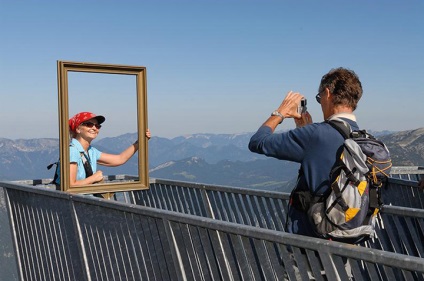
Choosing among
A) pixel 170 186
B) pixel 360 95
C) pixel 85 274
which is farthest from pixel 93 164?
pixel 360 95

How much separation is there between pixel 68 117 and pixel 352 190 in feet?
12.1

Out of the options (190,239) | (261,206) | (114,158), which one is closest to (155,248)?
(190,239)

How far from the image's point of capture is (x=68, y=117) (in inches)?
265

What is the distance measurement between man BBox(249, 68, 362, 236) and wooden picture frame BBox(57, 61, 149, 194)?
302 centimetres

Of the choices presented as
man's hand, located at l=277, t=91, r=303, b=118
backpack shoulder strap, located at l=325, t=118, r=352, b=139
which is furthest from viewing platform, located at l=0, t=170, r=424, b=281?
man's hand, located at l=277, t=91, r=303, b=118

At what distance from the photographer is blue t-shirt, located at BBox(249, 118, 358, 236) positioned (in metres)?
4.07

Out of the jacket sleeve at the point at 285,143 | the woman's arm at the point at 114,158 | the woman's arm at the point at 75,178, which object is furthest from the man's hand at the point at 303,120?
the woman's arm at the point at 114,158

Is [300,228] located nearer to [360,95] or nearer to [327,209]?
[327,209]

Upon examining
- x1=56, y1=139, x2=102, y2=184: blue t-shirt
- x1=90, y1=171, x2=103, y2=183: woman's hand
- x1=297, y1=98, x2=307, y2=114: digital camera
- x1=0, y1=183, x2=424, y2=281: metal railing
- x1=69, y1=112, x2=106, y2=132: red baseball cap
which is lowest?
x1=0, y1=183, x2=424, y2=281: metal railing

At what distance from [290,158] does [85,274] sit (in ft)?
9.03

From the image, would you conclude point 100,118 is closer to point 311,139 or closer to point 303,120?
point 303,120

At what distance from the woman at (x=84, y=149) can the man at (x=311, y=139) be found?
3.13 meters

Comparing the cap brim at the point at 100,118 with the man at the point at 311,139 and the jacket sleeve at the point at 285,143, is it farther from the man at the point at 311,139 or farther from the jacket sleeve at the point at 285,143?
the jacket sleeve at the point at 285,143

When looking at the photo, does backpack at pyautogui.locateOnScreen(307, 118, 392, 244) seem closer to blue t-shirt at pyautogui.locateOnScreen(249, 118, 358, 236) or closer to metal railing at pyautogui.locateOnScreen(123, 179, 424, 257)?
blue t-shirt at pyautogui.locateOnScreen(249, 118, 358, 236)
